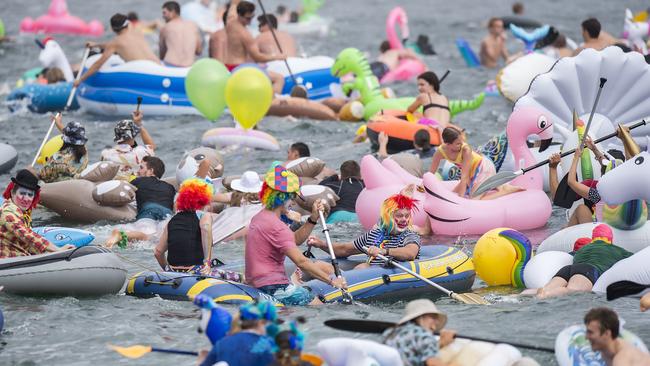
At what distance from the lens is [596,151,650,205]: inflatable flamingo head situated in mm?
9297

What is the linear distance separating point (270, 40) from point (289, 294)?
379 inches

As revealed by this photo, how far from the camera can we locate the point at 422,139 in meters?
13.9

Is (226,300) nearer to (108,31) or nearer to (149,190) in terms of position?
(149,190)

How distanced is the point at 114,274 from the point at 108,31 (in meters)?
20.8

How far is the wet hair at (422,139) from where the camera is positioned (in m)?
13.9

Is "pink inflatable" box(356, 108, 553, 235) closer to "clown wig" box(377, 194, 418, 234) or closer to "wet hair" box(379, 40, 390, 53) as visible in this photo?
"clown wig" box(377, 194, 418, 234)

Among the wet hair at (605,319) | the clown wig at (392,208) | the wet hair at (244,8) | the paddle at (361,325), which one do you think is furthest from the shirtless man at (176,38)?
the wet hair at (605,319)

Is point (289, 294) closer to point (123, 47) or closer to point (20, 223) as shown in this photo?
point (20, 223)

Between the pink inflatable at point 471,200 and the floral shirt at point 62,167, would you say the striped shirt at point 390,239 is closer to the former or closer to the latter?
the pink inflatable at point 471,200

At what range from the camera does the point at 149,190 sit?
38.6ft

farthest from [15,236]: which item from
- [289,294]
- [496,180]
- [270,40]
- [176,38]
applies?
[270,40]

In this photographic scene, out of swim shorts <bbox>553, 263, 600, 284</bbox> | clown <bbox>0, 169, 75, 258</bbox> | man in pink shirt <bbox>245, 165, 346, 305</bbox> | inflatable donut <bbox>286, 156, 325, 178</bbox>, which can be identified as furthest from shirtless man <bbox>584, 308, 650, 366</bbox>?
inflatable donut <bbox>286, 156, 325, 178</bbox>

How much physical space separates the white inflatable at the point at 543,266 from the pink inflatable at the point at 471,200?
182cm

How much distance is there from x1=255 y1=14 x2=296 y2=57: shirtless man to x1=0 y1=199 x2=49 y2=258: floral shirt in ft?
29.5
